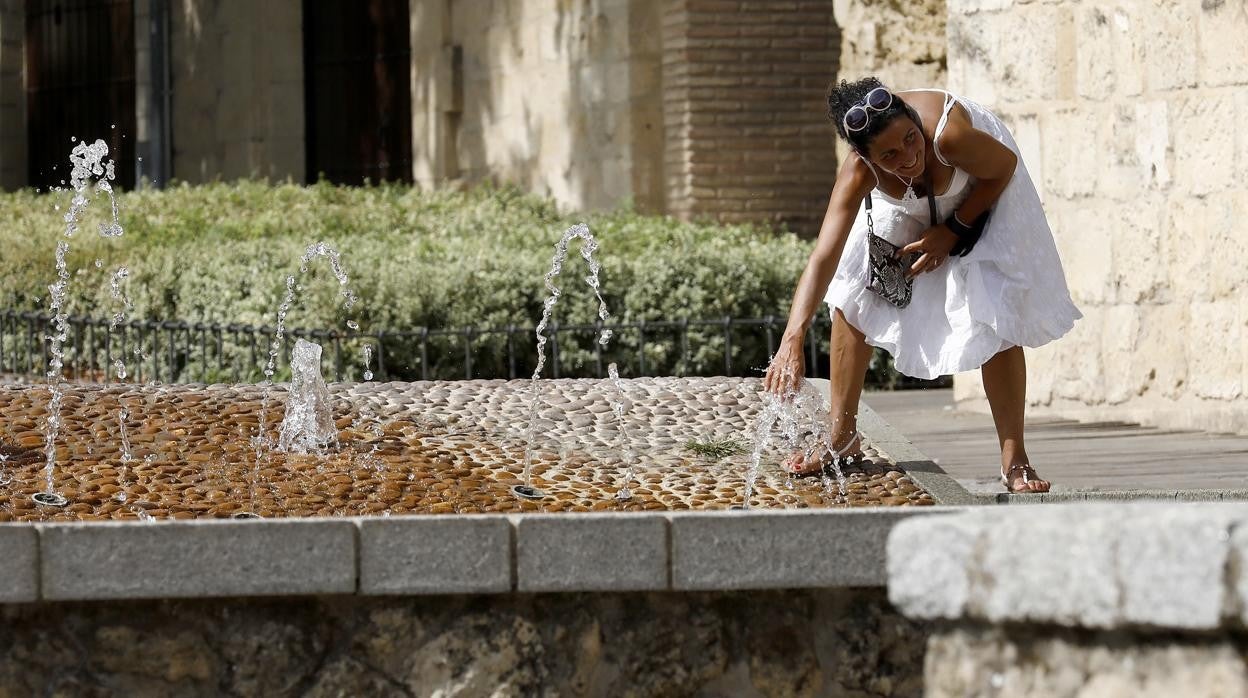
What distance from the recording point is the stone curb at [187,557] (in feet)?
12.6

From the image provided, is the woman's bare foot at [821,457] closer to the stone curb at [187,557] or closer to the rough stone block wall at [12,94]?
the stone curb at [187,557]

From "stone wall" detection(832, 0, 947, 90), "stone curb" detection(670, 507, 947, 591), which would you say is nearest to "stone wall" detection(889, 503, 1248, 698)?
"stone curb" detection(670, 507, 947, 591)

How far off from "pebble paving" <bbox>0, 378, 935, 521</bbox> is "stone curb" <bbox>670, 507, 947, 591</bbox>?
4.00 ft

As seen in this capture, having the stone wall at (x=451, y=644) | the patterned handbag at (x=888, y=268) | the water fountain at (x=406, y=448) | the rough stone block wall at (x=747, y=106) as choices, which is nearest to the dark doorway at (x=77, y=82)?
the rough stone block wall at (x=747, y=106)

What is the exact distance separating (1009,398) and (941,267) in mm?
426

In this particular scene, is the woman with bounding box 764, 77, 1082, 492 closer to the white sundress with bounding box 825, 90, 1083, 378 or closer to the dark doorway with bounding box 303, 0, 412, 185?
the white sundress with bounding box 825, 90, 1083, 378

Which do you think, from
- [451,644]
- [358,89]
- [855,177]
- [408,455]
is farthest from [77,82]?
[451,644]

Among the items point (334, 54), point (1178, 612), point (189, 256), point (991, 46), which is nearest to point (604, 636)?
point (1178, 612)

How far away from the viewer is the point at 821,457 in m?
5.58

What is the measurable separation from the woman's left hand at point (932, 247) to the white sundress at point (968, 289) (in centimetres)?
5

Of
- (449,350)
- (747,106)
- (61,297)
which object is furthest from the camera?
(747,106)

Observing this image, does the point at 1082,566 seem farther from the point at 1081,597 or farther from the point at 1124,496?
the point at 1124,496

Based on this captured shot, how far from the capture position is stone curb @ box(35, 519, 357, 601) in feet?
12.6

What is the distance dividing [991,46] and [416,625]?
5.27 m
